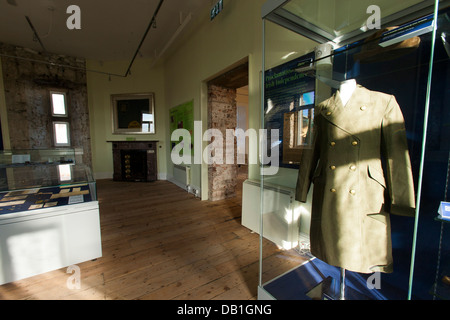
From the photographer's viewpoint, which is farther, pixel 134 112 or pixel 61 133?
pixel 134 112

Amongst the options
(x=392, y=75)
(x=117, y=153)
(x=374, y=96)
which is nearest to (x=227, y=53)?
(x=392, y=75)

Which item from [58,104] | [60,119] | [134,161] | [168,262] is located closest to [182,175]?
[134,161]

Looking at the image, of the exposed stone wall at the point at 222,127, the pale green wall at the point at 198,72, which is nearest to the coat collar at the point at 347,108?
the pale green wall at the point at 198,72

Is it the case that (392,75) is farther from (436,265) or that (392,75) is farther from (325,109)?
(436,265)

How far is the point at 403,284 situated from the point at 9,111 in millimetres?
8162

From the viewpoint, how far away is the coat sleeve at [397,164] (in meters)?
0.97

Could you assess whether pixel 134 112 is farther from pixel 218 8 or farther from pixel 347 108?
pixel 347 108

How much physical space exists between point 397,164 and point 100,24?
570cm

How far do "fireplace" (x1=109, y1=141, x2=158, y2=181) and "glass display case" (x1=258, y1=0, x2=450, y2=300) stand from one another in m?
5.14

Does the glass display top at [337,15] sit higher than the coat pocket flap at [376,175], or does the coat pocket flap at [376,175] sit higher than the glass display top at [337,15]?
the glass display top at [337,15]

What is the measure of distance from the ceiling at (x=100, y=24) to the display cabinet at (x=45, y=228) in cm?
334

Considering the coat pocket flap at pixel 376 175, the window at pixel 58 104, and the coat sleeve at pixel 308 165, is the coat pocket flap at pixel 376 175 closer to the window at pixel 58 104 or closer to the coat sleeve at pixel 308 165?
the coat sleeve at pixel 308 165

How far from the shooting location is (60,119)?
563 cm
